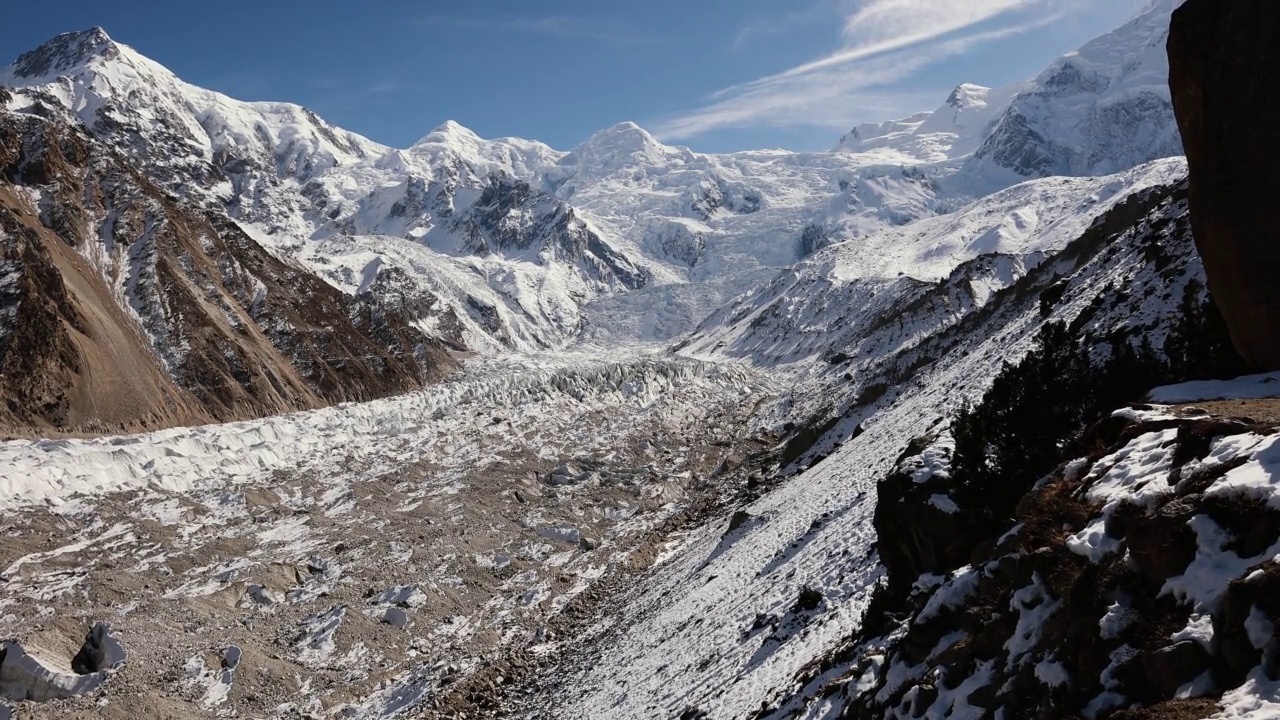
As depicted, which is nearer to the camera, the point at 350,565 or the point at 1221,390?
the point at 1221,390

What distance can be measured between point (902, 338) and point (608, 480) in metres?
44.0

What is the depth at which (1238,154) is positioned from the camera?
11719 millimetres

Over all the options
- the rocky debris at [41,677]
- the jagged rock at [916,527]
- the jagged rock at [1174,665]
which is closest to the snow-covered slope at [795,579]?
the jagged rock at [916,527]

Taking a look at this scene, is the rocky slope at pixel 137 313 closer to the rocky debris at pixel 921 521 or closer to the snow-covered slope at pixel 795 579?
the snow-covered slope at pixel 795 579

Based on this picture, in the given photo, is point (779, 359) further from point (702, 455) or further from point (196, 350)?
point (196, 350)

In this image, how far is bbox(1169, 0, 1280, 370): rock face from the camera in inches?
450

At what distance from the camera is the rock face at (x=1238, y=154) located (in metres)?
11.4

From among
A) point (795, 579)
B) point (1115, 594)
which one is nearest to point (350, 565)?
point (795, 579)

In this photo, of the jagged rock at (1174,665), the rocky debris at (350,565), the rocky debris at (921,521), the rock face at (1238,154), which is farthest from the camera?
the rocky debris at (350,565)

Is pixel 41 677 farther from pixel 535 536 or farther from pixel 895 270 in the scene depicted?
pixel 895 270

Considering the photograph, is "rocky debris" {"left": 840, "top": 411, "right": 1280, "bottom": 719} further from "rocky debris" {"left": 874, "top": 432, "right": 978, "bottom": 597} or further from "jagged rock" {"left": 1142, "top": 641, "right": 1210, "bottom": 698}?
"rocky debris" {"left": 874, "top": 432, "right": 978, "bottom": 597}

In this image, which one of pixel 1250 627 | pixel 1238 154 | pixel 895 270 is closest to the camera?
pixel 1250 627

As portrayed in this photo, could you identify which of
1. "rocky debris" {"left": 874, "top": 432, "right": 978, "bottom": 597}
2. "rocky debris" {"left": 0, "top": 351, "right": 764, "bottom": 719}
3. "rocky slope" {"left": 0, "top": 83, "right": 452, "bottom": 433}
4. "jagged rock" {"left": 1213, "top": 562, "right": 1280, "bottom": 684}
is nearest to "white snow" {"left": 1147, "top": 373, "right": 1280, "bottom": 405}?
"rocky debris" {"left": 874, "top": 432, "right": 978, "bottom": 597}

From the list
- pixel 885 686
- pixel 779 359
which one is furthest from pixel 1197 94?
pixel 779 359
